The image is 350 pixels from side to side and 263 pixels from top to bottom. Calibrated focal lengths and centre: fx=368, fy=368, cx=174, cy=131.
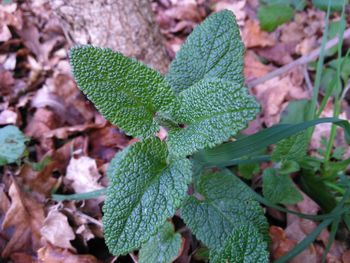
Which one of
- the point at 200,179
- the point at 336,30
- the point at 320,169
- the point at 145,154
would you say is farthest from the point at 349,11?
the point at 145,154

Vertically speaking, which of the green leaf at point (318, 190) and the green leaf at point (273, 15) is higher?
the green leaf at point (273, 15)

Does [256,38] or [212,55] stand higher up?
[212,55]

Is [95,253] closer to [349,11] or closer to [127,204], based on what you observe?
[127,204]

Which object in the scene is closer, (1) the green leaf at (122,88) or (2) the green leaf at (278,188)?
(1) the green leaf at (122,88)

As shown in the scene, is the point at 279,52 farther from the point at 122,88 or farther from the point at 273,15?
the point at 122,88

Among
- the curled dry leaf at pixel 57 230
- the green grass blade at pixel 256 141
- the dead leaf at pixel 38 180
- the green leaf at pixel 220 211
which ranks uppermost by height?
the green grass blade at pixel 256 141

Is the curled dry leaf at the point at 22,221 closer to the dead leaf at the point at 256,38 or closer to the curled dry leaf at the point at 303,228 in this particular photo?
the curled dry leaf at the point at 303,228

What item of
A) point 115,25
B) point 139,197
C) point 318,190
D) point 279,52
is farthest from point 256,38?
point 139,197

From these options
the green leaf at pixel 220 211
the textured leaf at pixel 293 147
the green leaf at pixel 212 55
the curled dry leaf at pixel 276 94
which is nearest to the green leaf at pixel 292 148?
the textured leaf at pixel 293 147
